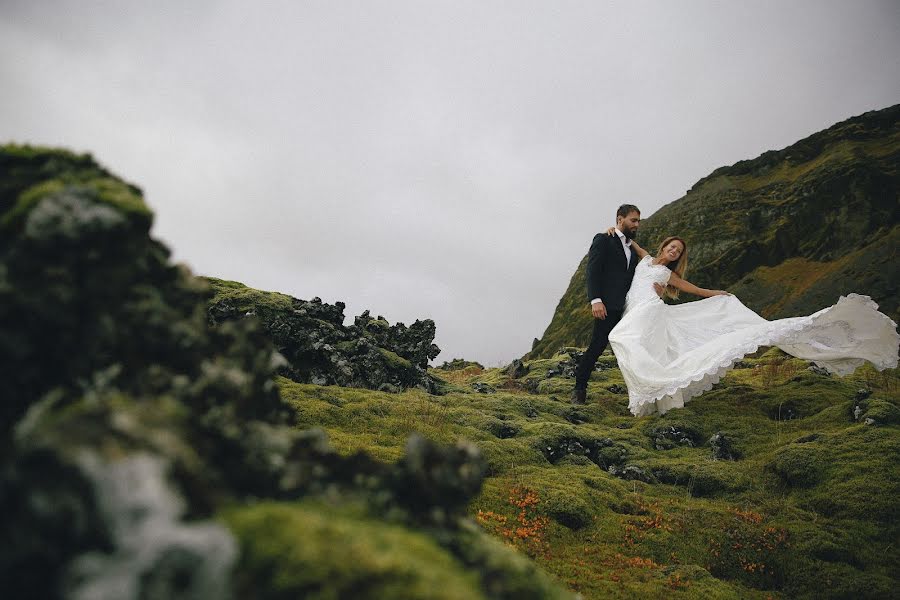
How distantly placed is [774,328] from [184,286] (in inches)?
639

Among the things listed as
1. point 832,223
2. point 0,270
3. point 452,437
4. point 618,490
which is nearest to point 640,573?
point 618,490

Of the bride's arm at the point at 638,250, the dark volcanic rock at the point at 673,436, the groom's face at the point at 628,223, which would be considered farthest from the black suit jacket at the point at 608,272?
the dark volcanic rock at the point at 673,436

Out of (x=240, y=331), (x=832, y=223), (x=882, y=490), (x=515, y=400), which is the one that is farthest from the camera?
(x=832, y=223)

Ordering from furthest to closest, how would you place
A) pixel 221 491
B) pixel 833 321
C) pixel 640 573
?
pixel 833 321
pixel 640 573
pixel 221 491

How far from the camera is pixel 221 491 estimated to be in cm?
243

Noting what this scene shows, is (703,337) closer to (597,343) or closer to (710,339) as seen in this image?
(710,339)

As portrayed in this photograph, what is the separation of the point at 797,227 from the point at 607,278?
3858 centimetres

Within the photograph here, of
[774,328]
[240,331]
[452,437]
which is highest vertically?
[774,328]

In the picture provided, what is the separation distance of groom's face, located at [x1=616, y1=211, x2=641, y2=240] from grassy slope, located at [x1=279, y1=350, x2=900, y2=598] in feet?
A: 21.5

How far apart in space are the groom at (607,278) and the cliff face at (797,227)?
20.1m

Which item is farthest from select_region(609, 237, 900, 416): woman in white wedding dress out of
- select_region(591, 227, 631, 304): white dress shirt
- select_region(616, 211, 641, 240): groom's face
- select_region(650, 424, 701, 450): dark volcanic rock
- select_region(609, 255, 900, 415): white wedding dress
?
select_region(616, 211, 641, 240): groom's face

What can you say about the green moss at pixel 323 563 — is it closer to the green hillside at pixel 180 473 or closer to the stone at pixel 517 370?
the green hillside at pixel 180 473

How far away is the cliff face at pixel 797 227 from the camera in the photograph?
3534 centimetres

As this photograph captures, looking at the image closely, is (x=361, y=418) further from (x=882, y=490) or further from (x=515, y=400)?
(x=882, y=490)
